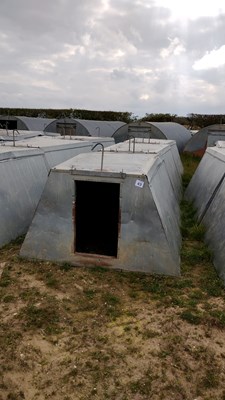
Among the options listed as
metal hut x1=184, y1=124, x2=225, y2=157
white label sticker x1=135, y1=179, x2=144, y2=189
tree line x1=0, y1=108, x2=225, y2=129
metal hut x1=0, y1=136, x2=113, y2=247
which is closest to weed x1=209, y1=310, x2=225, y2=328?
white label sticker x1=135, y1=179, x2=144, y2=189

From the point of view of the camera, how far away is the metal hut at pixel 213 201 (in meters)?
7.38

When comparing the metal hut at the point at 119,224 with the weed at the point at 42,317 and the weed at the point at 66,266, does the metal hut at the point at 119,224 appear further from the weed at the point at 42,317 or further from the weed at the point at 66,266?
the weed at the point at 42,317

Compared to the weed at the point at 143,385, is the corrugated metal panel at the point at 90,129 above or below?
above

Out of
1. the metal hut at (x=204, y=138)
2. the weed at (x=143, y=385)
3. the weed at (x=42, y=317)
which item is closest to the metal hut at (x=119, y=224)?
the weed at (x=42, y=317)

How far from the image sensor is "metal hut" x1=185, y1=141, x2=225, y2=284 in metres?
7.38

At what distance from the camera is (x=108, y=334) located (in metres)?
5.14

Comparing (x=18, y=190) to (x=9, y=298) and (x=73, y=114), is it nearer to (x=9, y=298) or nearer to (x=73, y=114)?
(x=9, y=298)

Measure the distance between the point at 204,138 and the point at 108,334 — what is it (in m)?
18.2

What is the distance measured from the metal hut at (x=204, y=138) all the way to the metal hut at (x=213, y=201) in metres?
7.53

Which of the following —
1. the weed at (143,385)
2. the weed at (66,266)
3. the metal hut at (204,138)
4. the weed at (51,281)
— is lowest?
the weed at (143,385)

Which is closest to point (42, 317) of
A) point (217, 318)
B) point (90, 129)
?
point (217, 318)

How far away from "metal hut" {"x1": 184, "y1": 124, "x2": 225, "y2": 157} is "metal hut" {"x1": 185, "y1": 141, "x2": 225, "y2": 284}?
24.7 ft

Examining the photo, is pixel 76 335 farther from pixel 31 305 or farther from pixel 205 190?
pixel 205 190

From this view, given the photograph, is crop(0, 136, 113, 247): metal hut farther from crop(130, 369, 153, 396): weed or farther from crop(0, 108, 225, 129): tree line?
crop(0, 108, 225, 129): tree line
